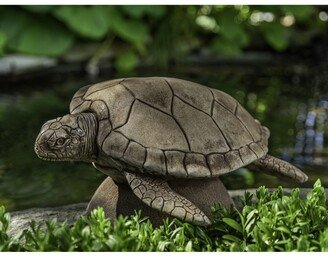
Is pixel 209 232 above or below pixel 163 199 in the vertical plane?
below

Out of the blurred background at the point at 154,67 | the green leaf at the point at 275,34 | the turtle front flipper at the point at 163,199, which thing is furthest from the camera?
the green leaf at the point at 275,34

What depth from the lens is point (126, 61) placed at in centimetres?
1267

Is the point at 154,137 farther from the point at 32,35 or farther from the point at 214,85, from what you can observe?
the point at 32,35

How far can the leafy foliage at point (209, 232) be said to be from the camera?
3395 millimetres

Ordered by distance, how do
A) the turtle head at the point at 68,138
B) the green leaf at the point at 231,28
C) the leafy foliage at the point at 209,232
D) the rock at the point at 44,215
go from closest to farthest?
the leafy foliage at the point at 209,232
the turtle head at the point at 68,138
the rock at the point at 44,215
the green leaf at the point at 231,28

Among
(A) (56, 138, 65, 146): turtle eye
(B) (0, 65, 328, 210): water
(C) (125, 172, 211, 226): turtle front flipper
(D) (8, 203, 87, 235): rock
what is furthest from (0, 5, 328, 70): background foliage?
(C) (125, 172, 211, 226): turtle front flipper

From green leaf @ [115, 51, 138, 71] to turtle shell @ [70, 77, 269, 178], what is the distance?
339 inches

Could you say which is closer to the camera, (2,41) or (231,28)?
(2,41)

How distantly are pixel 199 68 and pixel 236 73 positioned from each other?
0.91m

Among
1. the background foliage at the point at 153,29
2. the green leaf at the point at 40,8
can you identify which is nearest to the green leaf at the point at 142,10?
the background foliage at the point at 153,29

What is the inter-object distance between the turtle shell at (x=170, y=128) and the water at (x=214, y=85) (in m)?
2.05

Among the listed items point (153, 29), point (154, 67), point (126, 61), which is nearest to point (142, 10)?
point (126, 61)

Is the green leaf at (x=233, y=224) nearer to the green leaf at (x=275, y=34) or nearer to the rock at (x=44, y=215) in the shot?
the rock at (x=44, y=215)

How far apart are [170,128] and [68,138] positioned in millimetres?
619
